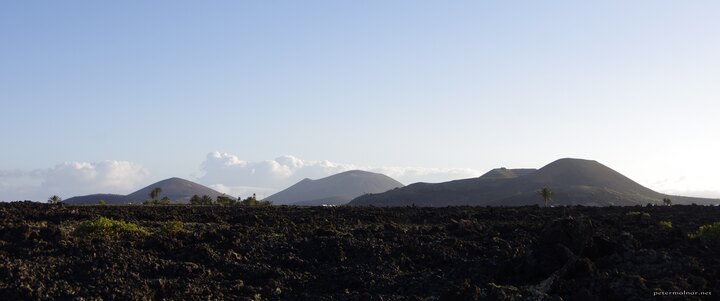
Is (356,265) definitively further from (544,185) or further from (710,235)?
(544,185)

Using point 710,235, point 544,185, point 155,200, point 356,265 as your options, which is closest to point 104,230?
point 356,265

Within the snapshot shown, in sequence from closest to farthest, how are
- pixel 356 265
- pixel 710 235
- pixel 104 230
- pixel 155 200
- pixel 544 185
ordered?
pixel 356 265
pixel 710 235
pixel 104 230
pixel 155 200
pixel 544 185

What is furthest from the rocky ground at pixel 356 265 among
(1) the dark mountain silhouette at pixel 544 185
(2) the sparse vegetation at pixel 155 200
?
→ (1) the dark mountain silhouette at pixel 544 185

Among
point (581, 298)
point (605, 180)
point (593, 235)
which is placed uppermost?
point (605, 180)

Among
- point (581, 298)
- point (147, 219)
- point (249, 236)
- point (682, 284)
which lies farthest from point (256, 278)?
point (147, 219)

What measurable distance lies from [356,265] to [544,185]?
139 meters

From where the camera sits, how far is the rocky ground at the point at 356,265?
1291cm

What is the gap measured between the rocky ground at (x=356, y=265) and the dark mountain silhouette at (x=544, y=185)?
4031 inches

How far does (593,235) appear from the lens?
15727 millimetres

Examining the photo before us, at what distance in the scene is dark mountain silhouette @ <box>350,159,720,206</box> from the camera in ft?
414

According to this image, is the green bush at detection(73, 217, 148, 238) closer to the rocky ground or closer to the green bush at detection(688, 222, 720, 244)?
the rocky ground

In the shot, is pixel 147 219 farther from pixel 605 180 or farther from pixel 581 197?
pixel 605 180

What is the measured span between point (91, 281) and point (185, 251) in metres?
3.98

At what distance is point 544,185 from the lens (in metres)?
150
